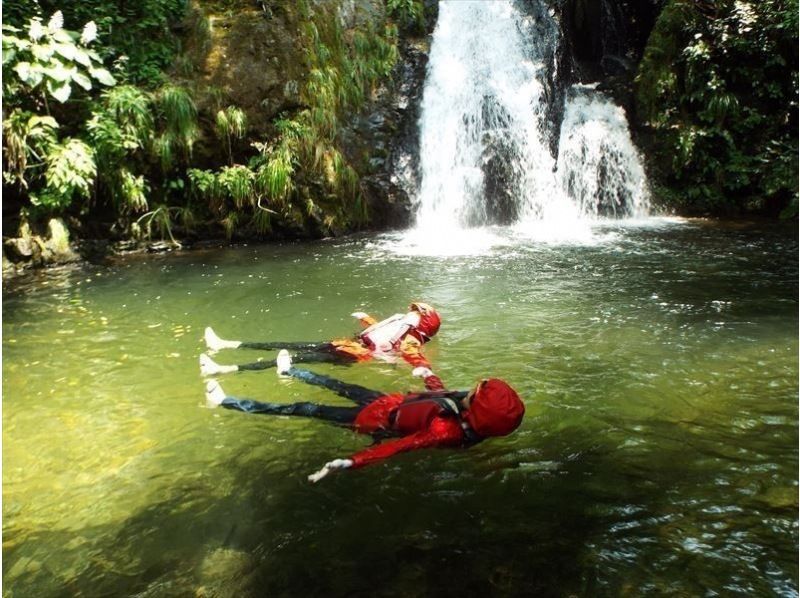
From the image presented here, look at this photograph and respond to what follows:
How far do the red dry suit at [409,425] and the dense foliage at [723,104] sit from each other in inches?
453

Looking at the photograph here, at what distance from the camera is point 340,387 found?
4391 millimetres

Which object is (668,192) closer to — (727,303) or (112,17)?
(727,303)

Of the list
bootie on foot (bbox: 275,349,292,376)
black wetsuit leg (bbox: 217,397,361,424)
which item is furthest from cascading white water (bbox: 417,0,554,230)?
black wetsuit leg (bbox: 217,397,361,424)

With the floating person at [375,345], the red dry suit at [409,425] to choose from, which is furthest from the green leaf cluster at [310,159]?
the red dry suit at [409,425]

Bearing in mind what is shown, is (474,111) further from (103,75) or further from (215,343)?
(103,75)

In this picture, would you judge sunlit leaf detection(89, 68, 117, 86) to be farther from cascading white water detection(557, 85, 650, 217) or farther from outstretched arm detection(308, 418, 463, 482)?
cascading white water detection(557, 85, 650, 217)

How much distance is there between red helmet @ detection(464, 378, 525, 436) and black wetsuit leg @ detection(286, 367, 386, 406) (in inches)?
35.7

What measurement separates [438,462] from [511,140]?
10.7 metres

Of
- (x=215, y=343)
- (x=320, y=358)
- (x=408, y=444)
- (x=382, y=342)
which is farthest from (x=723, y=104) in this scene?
(x=408, y=444)

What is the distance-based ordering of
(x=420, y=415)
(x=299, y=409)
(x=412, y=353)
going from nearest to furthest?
(x=420, y=415)
(x=299, y=409)
(x=412, y=353)

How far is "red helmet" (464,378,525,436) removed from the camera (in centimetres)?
332

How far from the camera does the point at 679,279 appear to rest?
24.1ft

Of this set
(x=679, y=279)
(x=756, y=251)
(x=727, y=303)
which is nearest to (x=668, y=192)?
(x=756, y=251)

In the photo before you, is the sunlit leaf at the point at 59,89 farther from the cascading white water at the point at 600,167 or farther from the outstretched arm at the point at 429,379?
the cascading white water at the point at 600,167
